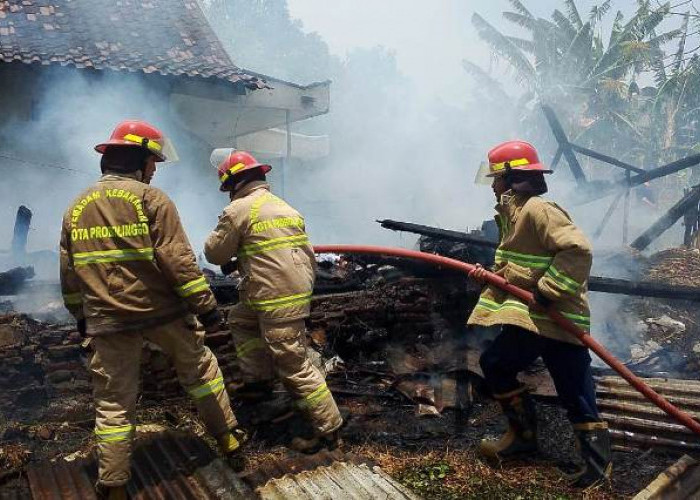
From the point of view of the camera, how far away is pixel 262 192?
3574mm

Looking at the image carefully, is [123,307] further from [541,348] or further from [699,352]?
[699,352]

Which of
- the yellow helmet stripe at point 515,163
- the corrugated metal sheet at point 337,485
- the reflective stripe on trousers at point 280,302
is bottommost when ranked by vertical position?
the corrugated metal sheet at point 337,485

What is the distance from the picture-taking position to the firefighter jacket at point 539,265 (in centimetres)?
286

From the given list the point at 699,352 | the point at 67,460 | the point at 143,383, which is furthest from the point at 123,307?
the point at 699,352

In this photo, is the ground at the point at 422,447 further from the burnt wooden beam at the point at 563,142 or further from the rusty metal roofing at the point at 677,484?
the burnt wooden beam at the point at 563,142

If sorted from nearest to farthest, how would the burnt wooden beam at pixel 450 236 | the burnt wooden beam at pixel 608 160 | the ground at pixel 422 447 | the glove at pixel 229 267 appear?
the ground at pixel 422 447
the glove at pixel 229 267
the burnt wooden beam at pixel 450 236
the burnt wooden beam at pixel 608 160

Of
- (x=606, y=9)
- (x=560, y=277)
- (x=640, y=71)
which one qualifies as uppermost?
(x=606, y=9)

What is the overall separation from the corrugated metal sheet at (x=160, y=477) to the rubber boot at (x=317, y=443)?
0.50m

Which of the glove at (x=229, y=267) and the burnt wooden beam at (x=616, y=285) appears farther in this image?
the burnt wooden beam at (x=616, y=285)

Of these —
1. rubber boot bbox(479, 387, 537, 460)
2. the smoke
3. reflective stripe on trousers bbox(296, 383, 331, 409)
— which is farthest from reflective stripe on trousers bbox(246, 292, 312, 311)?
the smoke

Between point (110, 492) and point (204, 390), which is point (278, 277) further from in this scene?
point (110, 492)

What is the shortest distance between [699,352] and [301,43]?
41902mm

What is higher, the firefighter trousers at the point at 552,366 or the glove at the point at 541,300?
the glove at the point at 541,300

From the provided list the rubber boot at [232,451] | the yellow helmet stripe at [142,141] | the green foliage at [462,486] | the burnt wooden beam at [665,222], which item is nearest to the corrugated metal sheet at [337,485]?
the green foliage at [462,486]
